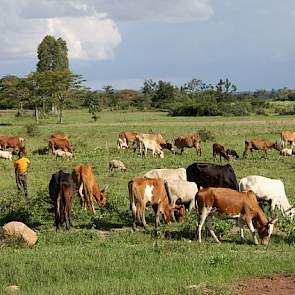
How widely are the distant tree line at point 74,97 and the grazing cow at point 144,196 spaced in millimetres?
51073

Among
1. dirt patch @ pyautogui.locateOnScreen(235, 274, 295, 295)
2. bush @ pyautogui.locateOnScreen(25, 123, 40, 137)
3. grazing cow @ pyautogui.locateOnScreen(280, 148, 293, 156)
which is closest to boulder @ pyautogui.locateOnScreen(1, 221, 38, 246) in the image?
dirt patch @ pyautogui.locateOnScreen(235, 274, 295, 295)

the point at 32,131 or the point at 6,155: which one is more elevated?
the point at 32,131

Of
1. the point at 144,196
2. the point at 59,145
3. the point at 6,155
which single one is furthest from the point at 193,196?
the point at 59,145

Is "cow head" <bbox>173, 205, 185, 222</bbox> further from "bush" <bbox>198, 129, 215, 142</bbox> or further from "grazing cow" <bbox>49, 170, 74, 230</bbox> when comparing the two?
"bush" <bbox>198, 129, 215, 142</bbox>

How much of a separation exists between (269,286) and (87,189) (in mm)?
9075

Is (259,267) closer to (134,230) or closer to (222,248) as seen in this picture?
(222,248)

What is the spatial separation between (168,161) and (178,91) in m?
81.1

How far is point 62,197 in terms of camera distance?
15820 mm

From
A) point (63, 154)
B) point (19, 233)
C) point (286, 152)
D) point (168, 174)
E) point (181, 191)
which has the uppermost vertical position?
point (168, 174)

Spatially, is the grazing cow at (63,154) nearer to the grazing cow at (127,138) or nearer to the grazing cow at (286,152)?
the grazing cow at (127,138)

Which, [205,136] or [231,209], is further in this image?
[205,136]

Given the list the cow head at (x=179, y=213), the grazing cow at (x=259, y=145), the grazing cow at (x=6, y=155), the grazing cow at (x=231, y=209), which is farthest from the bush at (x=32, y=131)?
the grazing cow at (x=231, y=209)

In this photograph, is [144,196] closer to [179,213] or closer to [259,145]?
[179,213]

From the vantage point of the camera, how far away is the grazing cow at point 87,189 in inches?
705
